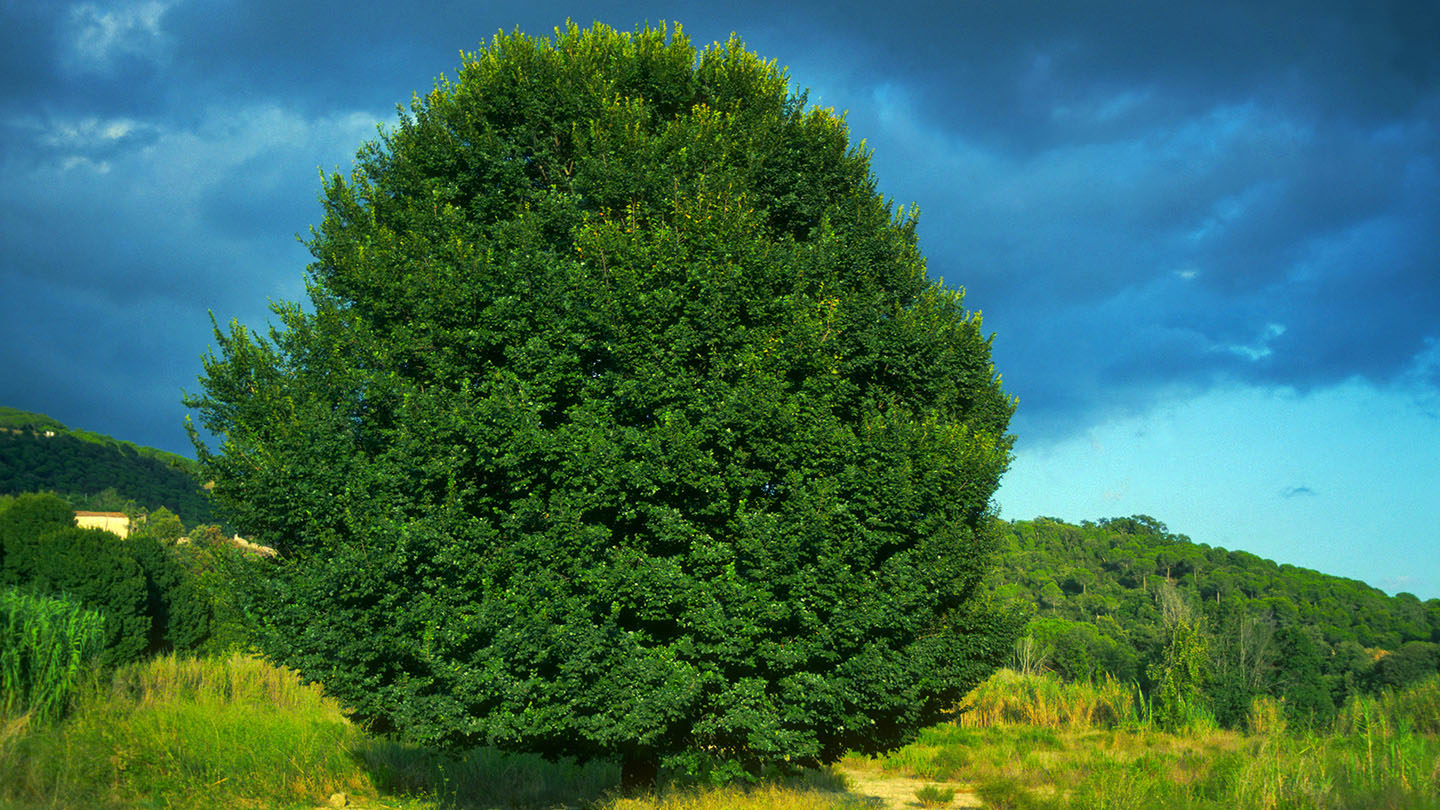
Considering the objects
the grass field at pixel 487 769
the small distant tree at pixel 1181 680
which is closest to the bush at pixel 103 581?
the grass field at pixel 487 769

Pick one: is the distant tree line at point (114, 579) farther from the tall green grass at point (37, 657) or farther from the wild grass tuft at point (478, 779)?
the wild grass tuft at point (478, 779)

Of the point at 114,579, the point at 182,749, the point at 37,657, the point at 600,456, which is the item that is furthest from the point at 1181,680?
the point at 114,579

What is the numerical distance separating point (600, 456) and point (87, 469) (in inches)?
4060

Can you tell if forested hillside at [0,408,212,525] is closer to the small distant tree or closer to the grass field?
the grass field

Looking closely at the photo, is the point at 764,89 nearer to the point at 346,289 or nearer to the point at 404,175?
the point at 404,175

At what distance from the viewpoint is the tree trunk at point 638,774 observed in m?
14.3

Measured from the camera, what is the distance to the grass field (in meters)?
12.9

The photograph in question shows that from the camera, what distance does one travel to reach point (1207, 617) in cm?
4766

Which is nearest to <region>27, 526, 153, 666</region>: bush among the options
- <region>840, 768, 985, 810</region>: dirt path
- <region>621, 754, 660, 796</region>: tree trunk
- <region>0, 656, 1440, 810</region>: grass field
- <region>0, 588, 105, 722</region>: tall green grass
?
<region>0, 656, 1440, 810</region>: grass field

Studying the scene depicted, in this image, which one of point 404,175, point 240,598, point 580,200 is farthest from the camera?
point 404,175

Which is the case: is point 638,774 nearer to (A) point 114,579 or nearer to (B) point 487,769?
(B) point 487,769

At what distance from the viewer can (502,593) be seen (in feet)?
36.8

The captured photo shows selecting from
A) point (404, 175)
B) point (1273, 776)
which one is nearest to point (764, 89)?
point (404, 175)

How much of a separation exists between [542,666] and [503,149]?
844cm
